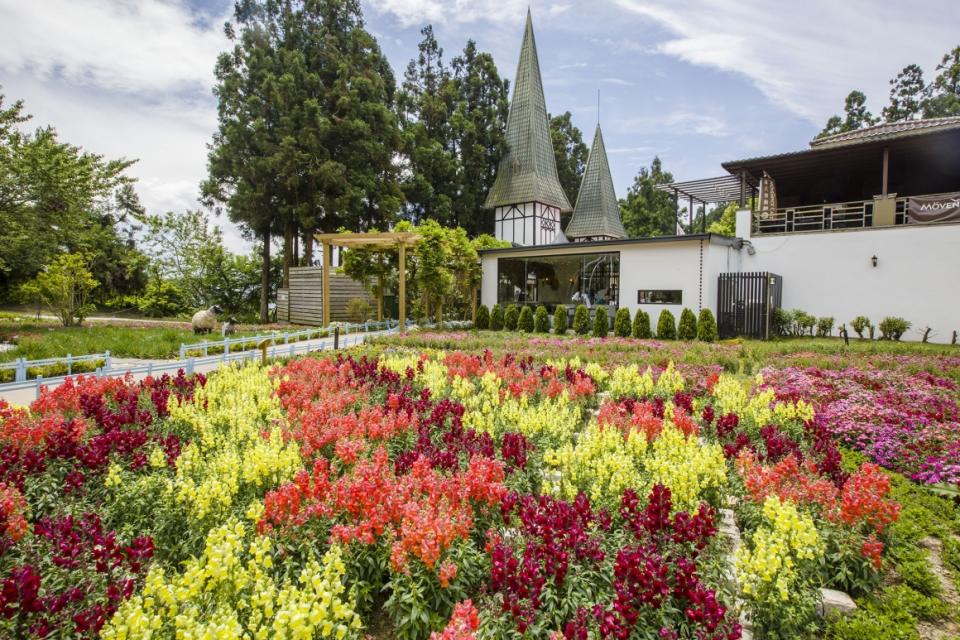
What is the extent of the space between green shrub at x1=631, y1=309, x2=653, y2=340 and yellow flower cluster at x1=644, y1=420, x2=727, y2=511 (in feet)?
38.8

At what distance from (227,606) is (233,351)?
1199 cm

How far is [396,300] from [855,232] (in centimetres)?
1690

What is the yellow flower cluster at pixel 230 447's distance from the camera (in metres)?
3.28

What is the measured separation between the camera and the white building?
14305 mm

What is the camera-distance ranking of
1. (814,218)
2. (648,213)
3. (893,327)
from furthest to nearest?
(648,213)
(814,218)
(893,327)

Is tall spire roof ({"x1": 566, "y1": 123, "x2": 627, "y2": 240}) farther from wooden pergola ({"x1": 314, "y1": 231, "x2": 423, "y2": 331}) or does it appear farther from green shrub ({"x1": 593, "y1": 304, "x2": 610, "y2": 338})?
wooden pergola ({"x1": 314, "y1": 231, "x2": 423, "y2": 331})

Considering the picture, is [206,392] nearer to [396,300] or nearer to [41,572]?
[41,572]

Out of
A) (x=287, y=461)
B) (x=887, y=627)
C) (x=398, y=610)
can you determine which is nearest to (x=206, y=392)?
(x=287, y=461)

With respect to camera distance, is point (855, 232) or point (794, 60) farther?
point (855, 232)

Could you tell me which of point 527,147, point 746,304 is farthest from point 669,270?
point 527,147

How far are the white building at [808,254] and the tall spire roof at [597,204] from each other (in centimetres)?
1073

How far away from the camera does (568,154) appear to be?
4141cm

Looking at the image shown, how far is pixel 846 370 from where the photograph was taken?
8.45 metres

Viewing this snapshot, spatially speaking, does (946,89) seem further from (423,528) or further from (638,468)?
(423,528)
